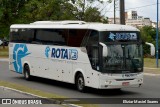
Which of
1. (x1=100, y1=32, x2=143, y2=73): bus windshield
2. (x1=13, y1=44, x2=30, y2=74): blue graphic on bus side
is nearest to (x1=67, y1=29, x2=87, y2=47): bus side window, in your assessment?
(x1=100, y1=32, x2=143, y2=73): bus windshield

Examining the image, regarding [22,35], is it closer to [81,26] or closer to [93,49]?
[81,26]

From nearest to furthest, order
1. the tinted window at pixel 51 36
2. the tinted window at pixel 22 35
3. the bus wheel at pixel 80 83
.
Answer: the bus wheel at pixel 80 83 < the tinted window at pixel 51 36 < the tinted window at pixel 22 35

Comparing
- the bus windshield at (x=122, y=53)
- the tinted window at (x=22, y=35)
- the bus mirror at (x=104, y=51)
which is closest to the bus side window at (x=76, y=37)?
the bus windshield at (x=122, y=53)

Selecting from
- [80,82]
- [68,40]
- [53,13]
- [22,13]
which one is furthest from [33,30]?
[22,13]

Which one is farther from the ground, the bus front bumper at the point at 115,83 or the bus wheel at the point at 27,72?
the bus front bumper at the point at 115,83

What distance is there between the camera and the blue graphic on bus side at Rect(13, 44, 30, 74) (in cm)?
2361

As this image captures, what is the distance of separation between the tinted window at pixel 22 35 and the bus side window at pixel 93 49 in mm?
5985

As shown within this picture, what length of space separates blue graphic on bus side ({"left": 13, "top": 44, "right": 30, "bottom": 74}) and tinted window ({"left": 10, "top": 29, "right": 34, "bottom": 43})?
13.2 inches

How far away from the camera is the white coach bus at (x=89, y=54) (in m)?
16.6

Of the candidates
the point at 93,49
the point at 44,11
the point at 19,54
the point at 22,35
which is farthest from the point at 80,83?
the point at 44,11

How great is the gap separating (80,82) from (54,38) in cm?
316

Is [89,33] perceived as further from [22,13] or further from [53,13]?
[22,13]

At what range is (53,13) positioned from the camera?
4756 centimetres

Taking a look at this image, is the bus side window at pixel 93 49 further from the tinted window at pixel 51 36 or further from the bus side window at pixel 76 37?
the tinted window at pixel 51 36
